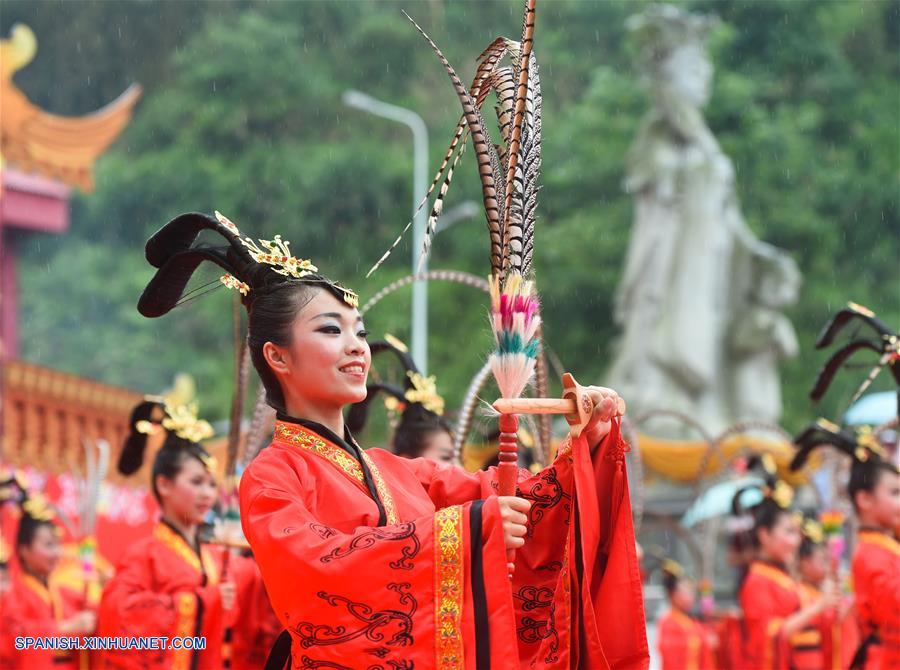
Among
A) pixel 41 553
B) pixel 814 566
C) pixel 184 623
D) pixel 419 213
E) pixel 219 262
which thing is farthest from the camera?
pixel 419 213

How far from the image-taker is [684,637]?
11.7 m

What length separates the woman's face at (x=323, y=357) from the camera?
13.1 feet

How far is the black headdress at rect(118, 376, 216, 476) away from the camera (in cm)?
675

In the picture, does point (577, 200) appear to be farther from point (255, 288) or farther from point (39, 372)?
point (255, 288)

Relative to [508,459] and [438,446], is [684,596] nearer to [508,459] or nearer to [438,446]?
[438,446]

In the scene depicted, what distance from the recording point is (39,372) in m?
13.1

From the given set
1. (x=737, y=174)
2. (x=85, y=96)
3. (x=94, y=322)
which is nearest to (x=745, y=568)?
(x=737, y=174)

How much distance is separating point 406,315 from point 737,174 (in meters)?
6.21

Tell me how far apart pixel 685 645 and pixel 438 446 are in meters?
5.61

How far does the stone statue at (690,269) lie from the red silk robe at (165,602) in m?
14.3

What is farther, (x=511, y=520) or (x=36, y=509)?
(x=36, y=509)

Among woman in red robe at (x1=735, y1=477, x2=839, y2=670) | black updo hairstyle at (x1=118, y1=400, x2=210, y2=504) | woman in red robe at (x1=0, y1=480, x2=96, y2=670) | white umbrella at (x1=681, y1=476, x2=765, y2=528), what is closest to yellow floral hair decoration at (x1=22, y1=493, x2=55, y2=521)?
woman in red robe at (x1=0, y1=480, x2=96, y2=670)

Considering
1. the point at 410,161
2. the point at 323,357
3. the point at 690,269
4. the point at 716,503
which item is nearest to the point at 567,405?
the point at 323,357

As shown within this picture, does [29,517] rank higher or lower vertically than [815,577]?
higher
